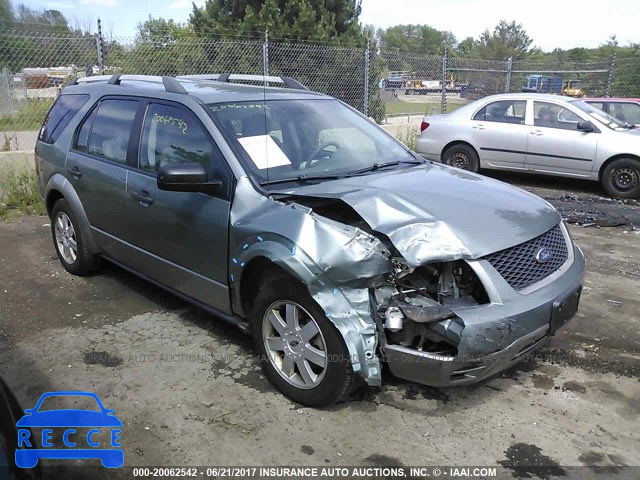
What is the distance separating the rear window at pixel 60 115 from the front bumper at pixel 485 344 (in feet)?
12.6

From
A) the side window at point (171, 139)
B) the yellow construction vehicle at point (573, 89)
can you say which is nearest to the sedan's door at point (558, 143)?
the side window at point (171, 139)

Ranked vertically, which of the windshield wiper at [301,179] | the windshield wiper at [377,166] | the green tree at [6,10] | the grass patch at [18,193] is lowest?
the grass patch at [18,193]

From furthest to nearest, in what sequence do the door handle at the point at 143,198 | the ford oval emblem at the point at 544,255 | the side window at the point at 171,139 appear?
1. the door handle at the point at 143,198
2. the side window at the point at 171,139
3. the ford oval emblem at the point at 544,255

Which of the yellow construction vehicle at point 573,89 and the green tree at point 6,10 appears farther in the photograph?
the yellow construction vehicle at point 573,89

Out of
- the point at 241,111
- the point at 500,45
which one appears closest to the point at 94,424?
the point at 241,111

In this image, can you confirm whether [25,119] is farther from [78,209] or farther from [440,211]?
[440,211]

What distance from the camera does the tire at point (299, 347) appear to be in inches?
116

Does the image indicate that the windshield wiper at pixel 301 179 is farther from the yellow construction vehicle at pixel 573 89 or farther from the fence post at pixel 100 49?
the yellow construction vehicle at pixel 573 89

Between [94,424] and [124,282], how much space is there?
2.26 meters

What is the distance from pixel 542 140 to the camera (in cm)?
899

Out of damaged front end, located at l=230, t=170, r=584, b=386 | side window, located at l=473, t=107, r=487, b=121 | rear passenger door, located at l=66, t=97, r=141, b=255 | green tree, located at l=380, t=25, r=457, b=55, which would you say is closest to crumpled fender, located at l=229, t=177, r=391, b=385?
damaged front end, located at l=230, t=170, r=584, b=386

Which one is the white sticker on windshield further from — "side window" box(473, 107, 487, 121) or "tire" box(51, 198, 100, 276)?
"side window" box(473, 107, 487, 121)

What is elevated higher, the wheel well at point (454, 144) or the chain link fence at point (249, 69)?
the chain link fence at point (249, 69)

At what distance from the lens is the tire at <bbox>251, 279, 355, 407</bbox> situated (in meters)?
2.95
